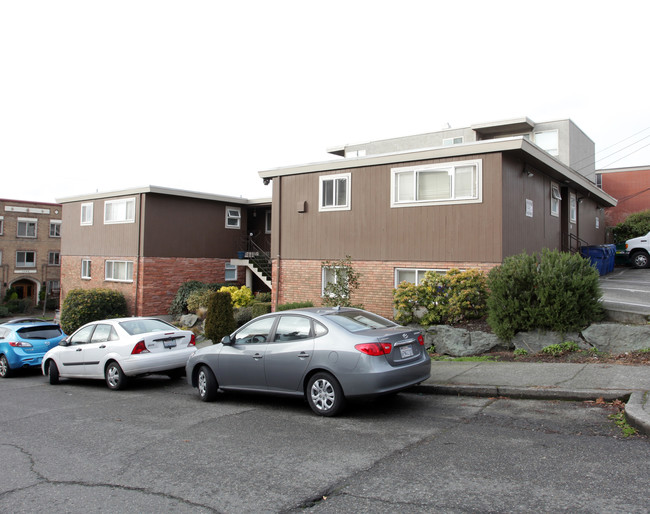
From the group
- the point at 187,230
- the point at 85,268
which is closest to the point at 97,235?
the point at 85,268

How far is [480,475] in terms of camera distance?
4.89m

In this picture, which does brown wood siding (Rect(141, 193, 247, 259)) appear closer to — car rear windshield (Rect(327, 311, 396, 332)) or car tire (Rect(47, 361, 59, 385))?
car tire (Rect(47, 361, 59, 385))

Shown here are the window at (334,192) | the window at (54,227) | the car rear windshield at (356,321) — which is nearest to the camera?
the car rear windshield at (356,321)

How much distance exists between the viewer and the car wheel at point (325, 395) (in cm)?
731

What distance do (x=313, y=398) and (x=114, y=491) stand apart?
3204mm

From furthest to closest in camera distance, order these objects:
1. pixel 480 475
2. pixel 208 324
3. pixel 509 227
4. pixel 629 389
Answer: pixel 208 324 < pixel 509 227 < pixel 629 389 < pixel 480 475

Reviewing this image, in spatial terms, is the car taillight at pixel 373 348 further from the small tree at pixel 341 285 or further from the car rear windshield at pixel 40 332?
the car rear windshield at pixel 40 332

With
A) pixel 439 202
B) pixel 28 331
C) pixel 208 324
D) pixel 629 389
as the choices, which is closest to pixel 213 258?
pixel 208 324

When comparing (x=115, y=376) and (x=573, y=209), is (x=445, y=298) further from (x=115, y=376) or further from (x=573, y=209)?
(x=573, y=209)

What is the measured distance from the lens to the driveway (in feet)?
34.5

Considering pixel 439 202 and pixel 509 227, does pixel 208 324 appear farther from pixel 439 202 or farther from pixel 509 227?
pixel 509 227

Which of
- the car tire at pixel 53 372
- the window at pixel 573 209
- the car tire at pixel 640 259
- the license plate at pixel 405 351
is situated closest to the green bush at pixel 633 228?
the car tire at pixel 640 259

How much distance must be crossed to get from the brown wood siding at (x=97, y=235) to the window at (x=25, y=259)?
2236 cm

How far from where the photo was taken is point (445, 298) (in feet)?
42.4
